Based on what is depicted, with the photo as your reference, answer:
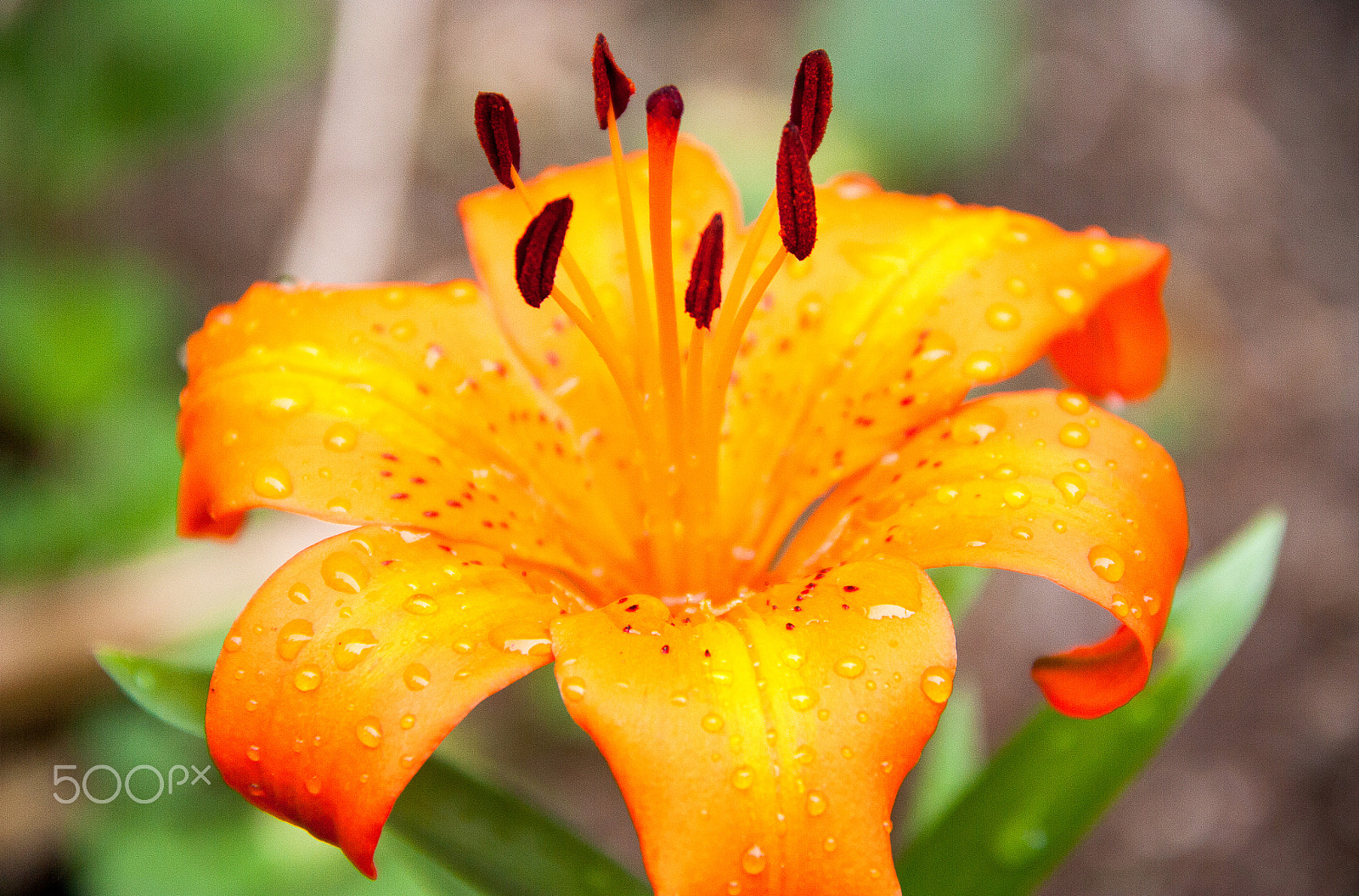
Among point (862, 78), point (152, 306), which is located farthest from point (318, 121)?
point (862, 78)

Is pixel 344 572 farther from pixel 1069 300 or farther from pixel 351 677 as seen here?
pixel 1069 300

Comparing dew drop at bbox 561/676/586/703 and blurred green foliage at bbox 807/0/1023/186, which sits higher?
blurred green foliage at bbox 807/0/1023/186

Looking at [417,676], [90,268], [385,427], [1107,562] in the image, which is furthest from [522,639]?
[90,268]

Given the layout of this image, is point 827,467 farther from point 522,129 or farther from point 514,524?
point 522,129

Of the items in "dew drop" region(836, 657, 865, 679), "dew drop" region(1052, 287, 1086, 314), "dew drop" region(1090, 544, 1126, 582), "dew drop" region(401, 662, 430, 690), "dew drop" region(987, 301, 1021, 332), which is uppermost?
"dew drop" region(1052, 287, 1086, 314)

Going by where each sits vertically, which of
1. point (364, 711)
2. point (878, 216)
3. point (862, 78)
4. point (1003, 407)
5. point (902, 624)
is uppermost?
point (862, 78)

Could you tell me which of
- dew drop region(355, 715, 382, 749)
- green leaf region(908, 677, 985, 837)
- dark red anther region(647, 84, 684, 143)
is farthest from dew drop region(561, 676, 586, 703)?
green leaf region(908, 677, 985, 837)

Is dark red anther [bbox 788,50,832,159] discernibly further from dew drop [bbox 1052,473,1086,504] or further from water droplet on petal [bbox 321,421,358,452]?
water droplet on petal [bbox 321,421,358,452]
